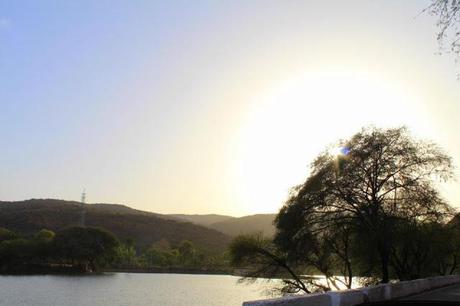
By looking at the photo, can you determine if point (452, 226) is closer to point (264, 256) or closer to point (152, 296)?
point (264, 256)

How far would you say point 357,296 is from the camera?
13852 millimetres

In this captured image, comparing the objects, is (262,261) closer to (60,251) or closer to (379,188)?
(379,188)

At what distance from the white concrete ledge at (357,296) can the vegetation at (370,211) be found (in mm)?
8157

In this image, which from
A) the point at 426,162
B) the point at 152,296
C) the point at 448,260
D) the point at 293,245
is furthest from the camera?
the point at 152,296

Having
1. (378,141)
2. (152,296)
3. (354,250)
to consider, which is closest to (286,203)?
(354,250)

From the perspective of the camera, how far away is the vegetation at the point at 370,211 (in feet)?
110

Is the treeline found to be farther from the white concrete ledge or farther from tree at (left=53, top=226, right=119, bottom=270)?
the white concrete ledge

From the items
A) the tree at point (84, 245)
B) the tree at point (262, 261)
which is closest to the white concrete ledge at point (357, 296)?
the tree at point (262, 261)

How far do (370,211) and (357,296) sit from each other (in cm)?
2122

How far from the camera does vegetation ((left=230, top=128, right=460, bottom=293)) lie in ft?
110

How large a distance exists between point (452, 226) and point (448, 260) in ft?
41.5

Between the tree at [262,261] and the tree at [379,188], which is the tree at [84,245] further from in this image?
the tree at [379,188]

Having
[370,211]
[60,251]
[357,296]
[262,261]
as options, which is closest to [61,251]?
[60,251]

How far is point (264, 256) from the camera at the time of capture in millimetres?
44031
